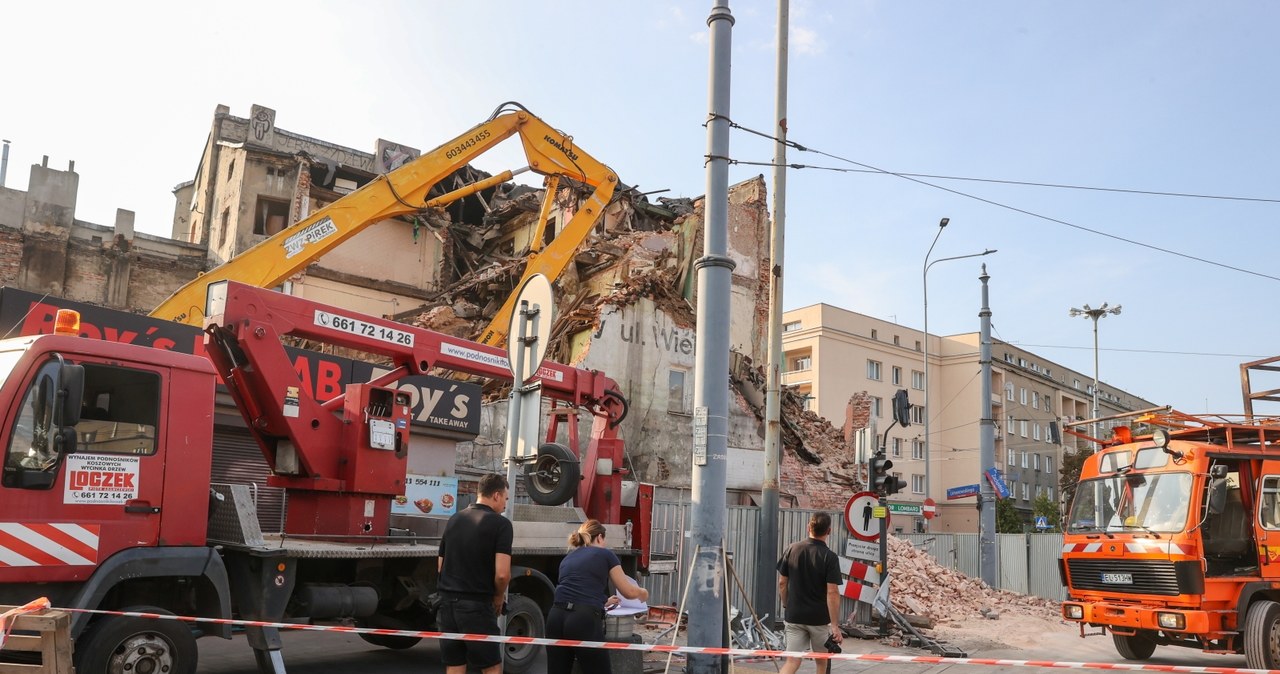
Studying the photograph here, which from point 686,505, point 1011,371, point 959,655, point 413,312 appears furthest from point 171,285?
point 1011,371

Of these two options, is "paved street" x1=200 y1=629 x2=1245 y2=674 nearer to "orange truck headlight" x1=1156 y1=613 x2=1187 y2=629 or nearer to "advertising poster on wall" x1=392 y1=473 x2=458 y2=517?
"orange truck headlight" x1=1156 y1=613 x2=1187 y2=629

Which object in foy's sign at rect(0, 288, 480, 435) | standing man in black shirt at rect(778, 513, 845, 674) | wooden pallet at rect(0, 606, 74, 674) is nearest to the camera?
wooden pallet at rect(0, 606, 74, 674)

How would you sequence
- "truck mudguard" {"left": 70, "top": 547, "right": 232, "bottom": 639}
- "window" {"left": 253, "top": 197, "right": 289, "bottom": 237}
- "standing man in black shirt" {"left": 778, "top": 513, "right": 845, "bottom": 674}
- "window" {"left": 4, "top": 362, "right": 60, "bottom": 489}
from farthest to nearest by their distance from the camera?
"window" {"left": 253, "top": 197, "right": 289, "bottom": 237}, "standing man in black shirt" {"left": 778, "top": 513, "right": 845, "bottom": 674}, "truck mudguard" {"left": 70, "top": 547, "right": 232, "bottom": 639}, "window" {"left": 4, "top": 362, "right": 60, "bottom": 489}

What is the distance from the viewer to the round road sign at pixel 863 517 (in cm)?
1272

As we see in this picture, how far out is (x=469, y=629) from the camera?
6.32 m

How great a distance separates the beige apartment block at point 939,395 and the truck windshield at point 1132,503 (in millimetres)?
40562

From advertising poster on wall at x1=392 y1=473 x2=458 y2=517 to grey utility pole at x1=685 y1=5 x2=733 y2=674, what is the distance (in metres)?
8.24

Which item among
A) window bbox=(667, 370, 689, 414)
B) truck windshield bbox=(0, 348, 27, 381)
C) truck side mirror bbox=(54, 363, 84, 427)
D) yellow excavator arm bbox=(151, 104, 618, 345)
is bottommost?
truck side mirror bbox=(54, 363, 84, 427)

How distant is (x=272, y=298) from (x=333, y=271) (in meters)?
23.6

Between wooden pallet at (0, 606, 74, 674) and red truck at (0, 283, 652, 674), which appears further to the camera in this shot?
red truck at (0, 283, 652, 674)

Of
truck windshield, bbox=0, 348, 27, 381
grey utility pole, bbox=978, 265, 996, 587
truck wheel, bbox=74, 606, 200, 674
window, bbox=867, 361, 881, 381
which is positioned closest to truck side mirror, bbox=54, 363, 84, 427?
truck windshield, bbox=0, 348, 27, 381

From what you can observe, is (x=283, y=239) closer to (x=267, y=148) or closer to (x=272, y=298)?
(x=272, y=298)

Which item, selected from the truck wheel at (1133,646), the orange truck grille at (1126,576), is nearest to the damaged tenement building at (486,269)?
the orange truck grille at (1126,576)

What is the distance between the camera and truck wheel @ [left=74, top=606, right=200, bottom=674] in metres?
6.33
